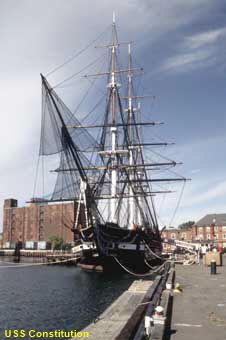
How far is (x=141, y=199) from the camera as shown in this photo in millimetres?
66188

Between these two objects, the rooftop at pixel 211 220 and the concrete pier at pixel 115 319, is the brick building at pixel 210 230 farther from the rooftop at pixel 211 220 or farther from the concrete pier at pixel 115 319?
the concrete pier at pixel 115 319

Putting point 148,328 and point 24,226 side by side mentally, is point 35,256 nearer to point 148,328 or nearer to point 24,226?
point 24,226

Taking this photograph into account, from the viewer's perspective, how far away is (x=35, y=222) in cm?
12850

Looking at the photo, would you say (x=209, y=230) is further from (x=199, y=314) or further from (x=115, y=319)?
(x=115, y=319)

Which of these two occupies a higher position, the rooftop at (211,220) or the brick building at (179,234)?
the rooftop at (211,220)

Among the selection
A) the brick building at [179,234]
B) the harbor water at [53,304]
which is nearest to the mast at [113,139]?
the harbor water at [53,304]

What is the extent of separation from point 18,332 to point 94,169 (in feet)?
123

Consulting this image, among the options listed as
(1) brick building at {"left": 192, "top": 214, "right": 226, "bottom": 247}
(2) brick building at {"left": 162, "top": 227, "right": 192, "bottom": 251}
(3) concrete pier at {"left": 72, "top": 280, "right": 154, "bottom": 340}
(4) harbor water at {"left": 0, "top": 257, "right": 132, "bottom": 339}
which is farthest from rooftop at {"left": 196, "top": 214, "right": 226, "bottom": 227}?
(3) concrete pier at {"left": 72, "top": 280, "right": 154, "bottom": 340}

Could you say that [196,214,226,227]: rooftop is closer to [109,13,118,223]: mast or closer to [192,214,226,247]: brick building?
[192,214,226,247]: brick building

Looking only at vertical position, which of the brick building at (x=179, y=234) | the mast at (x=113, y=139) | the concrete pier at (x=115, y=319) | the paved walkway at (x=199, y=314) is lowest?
the brick building at (x=179, y=234)

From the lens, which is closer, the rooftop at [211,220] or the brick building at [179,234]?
the rooftop at [211,220]

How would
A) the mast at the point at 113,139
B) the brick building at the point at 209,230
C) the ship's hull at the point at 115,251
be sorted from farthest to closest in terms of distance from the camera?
1. the brick building at the point at 209,230
2. the mast at the point at 113,139
3. the ship's hull at the point at 115,251

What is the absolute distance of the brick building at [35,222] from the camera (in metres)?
122

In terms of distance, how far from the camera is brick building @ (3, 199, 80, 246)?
12175cm
